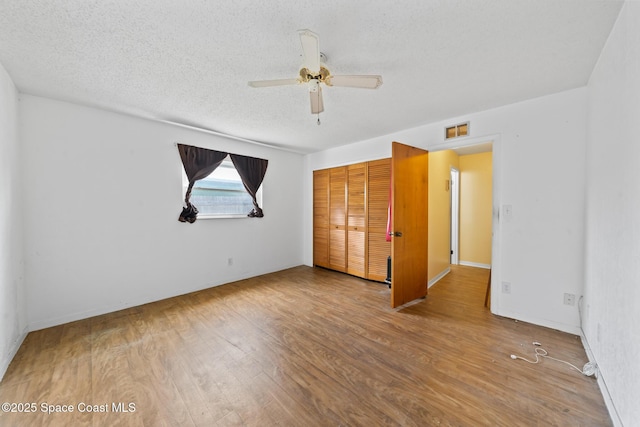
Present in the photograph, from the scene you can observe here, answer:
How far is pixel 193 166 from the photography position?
3.33m

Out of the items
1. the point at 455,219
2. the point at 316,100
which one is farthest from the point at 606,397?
the point at 455,219

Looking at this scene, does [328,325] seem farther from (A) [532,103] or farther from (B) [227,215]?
(A) [532,103]

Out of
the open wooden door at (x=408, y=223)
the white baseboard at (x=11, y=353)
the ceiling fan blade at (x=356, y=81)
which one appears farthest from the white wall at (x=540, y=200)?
the white baseboard at (x=11, y=353)

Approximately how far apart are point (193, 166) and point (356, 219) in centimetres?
269

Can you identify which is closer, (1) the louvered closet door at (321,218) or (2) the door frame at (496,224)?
(2) the door frame at (496,224)

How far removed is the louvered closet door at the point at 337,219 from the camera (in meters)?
4.28

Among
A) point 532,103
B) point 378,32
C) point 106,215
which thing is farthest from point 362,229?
point 106,215

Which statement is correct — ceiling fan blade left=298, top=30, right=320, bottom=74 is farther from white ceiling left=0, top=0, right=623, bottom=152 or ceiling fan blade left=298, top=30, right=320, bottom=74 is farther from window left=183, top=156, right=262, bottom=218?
window left=183, top=156, right=262, bottom=218

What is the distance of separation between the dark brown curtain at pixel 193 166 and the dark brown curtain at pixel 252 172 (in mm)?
415

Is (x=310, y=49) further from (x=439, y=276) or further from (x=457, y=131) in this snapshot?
(x=439, y=276)

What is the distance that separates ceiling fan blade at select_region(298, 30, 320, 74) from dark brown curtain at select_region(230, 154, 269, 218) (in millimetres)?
2610

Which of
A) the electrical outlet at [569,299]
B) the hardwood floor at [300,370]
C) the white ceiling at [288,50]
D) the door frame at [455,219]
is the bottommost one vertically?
the hardwood floor at [300,370]

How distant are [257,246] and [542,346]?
3841mm

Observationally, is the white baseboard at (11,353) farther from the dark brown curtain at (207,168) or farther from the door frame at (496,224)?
the door frame at (496,224)
